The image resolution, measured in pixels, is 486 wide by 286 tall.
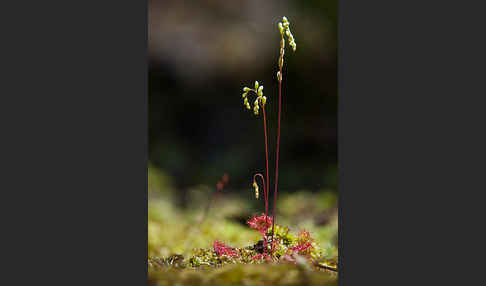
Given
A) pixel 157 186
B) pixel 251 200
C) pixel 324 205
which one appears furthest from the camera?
pixel 157 186

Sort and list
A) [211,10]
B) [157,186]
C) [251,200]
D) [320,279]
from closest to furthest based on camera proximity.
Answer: [320,279], [251,200], [157,186], [211,10]

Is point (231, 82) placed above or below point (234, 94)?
above

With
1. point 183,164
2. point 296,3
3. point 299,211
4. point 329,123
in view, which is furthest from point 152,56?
point 299,211

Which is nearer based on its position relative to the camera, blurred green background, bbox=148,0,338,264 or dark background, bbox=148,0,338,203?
blurred green background, bbox=148,0,338,264

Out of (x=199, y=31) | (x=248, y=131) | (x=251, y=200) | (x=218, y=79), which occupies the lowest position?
(x=251, y=200)

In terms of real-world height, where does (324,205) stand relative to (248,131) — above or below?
below

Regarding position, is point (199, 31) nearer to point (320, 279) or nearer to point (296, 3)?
point (296, 3)

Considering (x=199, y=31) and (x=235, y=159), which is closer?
(x=235, y=159)

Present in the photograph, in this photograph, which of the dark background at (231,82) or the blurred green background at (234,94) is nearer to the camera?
the blurred green background at (234,94)
